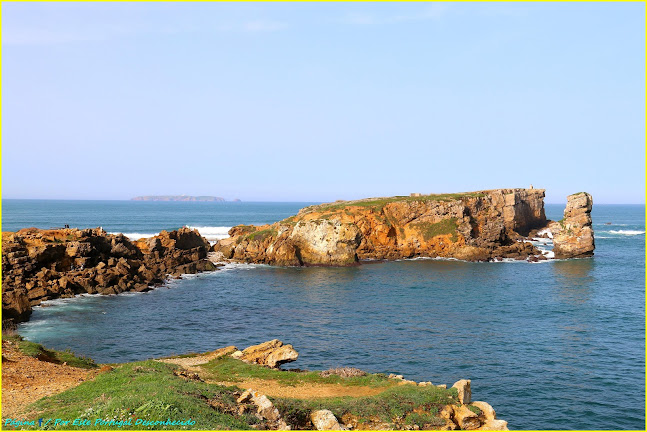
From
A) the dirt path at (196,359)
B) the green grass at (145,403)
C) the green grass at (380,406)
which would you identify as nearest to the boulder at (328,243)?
the dirt path at (196,359)

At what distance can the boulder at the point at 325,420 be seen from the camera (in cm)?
2081

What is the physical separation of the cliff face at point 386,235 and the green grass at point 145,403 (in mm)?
63187

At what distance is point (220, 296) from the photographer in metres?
60.8

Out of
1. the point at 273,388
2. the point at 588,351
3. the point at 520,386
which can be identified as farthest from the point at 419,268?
the point at 273,388

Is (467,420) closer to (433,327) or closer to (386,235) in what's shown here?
(433,327)

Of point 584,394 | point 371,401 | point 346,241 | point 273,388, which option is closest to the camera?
point 371,401

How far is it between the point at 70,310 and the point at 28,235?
19743 mm

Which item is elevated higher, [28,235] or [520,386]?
[28,235]

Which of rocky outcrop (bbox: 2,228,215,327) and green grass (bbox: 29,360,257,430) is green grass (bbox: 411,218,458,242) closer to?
rocky outcrop (bbox: 2,228,215,327)

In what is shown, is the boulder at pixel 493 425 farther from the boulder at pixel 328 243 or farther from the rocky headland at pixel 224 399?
the boulder at pixel 328 243

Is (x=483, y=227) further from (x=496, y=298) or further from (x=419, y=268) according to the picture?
(x=496, y=298)

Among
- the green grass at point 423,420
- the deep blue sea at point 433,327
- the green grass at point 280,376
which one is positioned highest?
the green grass at point 423,420

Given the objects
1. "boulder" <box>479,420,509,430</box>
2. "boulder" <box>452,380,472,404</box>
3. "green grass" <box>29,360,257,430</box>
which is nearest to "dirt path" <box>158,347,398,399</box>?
"green grass" <box>29,360,257,430</box>

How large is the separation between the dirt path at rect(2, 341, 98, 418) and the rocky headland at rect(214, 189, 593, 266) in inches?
Answer: 2307
